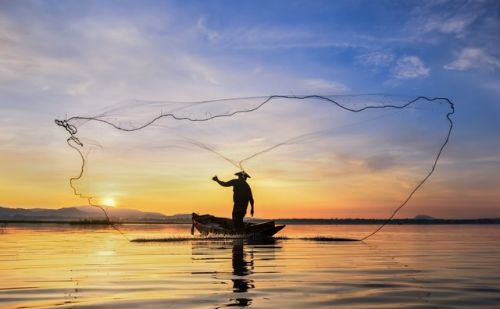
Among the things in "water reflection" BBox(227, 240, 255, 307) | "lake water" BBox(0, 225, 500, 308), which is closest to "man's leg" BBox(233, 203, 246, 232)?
"water reflection" BBox(227, 240, 255, 307)

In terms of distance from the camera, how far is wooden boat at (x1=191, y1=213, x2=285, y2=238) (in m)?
31.6

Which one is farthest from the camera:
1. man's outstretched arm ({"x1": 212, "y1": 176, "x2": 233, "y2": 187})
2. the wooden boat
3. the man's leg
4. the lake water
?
the man's leg

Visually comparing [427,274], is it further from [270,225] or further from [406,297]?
[270,225]

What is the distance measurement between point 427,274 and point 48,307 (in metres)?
8.68

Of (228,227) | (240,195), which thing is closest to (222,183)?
(240,195)

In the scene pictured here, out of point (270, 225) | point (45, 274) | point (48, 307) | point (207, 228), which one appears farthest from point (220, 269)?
point (207, 228)

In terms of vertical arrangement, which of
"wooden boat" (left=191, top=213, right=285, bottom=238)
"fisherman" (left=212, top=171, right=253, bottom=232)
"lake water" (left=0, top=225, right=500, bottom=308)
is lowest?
"lake water" (left=0, top=225, right=500, bottom=308)

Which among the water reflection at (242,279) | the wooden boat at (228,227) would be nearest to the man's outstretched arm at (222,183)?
the wooden boat at (228,227)

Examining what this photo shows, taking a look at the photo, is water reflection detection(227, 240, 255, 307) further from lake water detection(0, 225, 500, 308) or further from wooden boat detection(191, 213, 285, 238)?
wooden boat detection(191, 213, 285, 238)

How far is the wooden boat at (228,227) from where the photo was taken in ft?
104

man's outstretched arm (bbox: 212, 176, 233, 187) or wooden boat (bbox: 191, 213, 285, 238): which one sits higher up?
man's outstretched arm (bbox: 212, 176, 233, 187)

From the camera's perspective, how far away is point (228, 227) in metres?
33.9

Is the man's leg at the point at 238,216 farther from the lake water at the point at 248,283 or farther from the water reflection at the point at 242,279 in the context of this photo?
the lake water at the point at 248,283

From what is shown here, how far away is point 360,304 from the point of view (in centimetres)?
826
